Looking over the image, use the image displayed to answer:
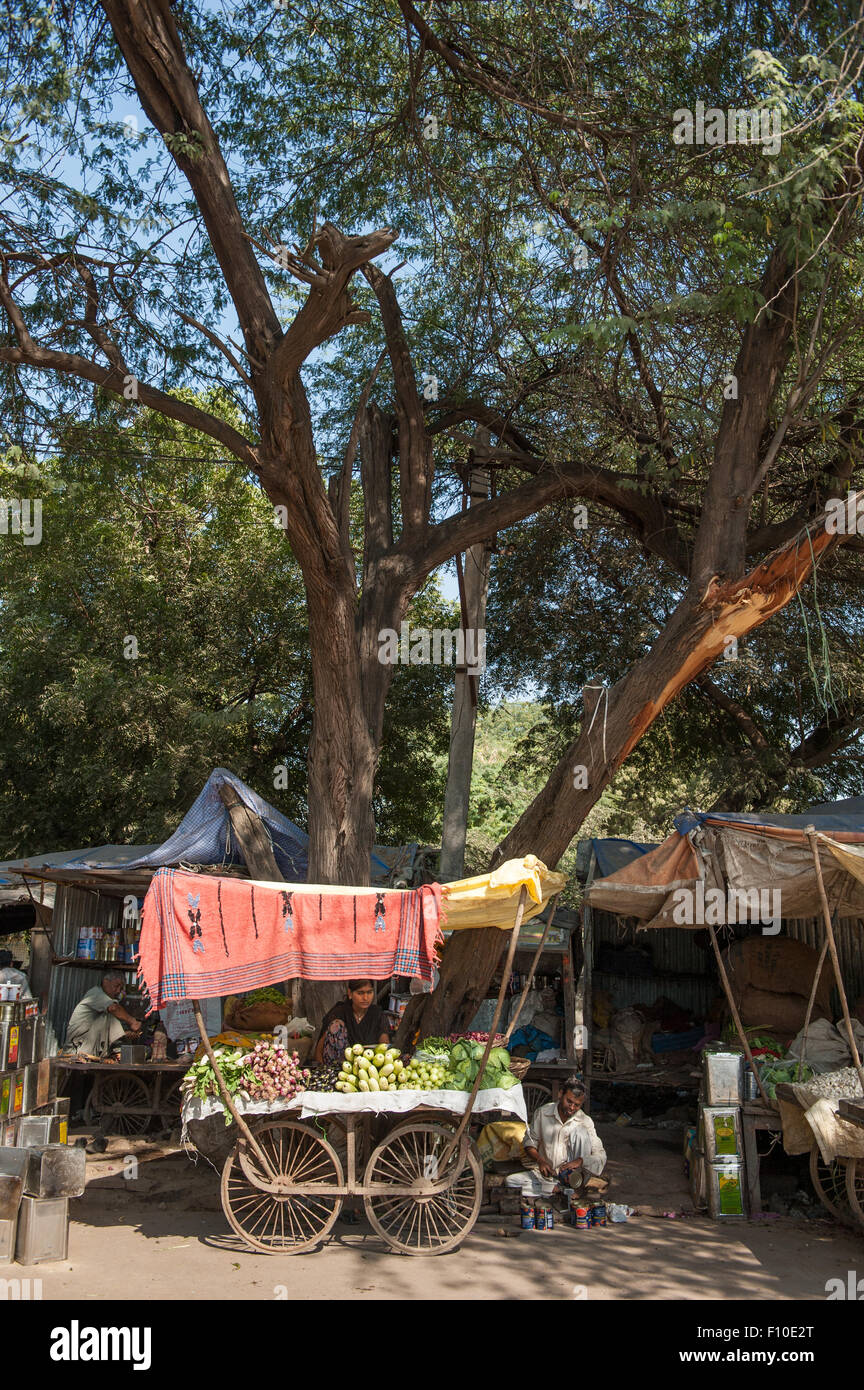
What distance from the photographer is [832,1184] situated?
8.62m

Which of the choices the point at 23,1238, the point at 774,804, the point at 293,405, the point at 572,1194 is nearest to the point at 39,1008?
the point at 23,1238

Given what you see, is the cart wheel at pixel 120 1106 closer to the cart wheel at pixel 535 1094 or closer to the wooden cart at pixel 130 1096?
the wooden cart at pixel 130 1096

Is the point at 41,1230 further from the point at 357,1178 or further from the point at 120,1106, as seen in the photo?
the point at 120,1106

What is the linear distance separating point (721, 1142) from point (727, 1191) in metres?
0.35

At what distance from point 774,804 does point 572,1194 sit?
7719 millimetres

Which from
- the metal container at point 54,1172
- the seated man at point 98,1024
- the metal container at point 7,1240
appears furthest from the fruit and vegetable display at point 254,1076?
the seated man at point 98,1024

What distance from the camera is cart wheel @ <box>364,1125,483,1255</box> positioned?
701 centimetres

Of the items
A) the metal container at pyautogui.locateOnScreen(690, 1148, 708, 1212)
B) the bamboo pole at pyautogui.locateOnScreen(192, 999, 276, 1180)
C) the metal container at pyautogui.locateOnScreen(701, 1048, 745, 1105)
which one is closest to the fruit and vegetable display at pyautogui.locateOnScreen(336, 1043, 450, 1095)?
the bamboo pole at pyautogui.locateOnScreen(192, 999, 276, 1180)

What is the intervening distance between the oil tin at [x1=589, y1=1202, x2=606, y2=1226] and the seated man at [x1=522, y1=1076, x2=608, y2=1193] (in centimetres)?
16

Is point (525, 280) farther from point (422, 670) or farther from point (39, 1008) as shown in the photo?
point (39, 1008)

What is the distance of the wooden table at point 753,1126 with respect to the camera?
832 cm

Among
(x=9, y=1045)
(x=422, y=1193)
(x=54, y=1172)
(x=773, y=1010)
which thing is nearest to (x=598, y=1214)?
(x=422, y=1193)

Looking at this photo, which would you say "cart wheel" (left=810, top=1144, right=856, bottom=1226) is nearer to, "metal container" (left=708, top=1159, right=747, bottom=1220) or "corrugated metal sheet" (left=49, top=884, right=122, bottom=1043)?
"metal container" (left=708, top=1159, right=747, bottom=1220)

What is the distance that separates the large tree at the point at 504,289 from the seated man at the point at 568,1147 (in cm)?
122
